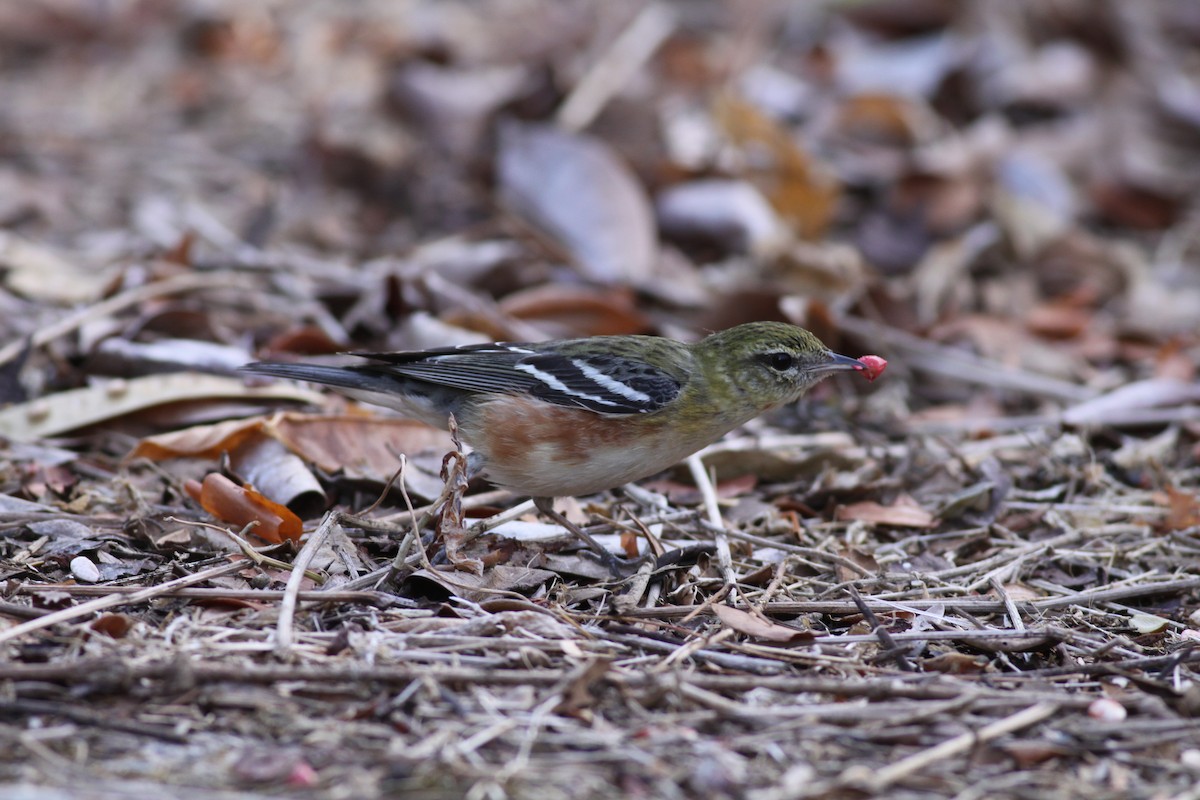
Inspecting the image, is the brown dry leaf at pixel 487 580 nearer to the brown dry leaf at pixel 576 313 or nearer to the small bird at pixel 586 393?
the small bird at pixel 586 393

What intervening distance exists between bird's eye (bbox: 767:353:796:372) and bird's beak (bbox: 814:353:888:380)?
145 mm

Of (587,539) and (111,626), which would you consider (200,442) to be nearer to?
(111,626)

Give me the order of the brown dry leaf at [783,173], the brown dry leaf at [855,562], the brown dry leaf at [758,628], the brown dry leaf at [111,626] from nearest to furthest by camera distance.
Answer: the brown dry leaf at [111,626]
the brown dry leaf at [758,628]
the brown dry leaf at [855,562]
the brown dry leaf at [783,173]

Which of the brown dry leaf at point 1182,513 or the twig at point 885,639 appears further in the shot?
the brown dry leaf at point 1182,513

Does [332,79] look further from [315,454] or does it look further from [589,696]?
[589,696]

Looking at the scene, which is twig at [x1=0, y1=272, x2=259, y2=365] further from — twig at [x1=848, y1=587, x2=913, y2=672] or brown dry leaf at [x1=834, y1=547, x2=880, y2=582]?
twig at [x1=848, y1=587, x2=913, y2=672]

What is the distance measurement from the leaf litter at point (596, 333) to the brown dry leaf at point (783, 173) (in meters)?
0.04

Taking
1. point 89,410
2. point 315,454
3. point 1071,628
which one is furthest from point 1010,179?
point 89,410

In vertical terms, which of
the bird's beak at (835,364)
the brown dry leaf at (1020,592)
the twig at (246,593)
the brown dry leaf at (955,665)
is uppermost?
the bird's beak at (835,364)

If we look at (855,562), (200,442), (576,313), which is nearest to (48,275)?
(200,442)

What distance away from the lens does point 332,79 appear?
12.0 metres

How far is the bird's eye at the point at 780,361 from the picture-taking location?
613 cm

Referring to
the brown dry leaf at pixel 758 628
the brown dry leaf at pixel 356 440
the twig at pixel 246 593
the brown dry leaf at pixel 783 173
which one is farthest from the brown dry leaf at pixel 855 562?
the brown dry leaf at pixel 783 173

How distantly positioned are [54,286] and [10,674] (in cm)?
452
